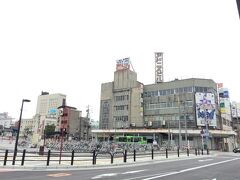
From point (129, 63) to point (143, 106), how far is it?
18.5 m

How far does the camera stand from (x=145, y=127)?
74.0m

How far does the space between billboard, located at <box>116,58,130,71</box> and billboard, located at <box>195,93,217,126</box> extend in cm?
3053

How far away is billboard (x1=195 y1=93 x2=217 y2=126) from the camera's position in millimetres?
62531

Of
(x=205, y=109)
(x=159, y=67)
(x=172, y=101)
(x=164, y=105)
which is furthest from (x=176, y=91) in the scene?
(x=159, y=67)

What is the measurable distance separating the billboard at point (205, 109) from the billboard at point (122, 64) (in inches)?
1202

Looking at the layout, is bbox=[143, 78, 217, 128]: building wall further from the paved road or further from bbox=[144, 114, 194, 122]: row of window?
the paved road

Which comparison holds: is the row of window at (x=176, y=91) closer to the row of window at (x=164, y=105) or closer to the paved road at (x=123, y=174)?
the row of window at (x=164, y=105)

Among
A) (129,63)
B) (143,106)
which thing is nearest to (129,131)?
(143,106)

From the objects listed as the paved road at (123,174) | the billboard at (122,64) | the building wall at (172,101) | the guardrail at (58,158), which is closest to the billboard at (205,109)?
the building wall at (172,101)

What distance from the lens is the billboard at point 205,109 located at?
62.5 metres

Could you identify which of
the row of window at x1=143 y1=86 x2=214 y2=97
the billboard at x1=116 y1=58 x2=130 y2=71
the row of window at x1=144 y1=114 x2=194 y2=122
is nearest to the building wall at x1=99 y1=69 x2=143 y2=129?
the billboard at x1=116 y1=58 x2=130 y2=71

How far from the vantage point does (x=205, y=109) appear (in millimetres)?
63688

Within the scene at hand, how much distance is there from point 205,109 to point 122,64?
36.8 meters

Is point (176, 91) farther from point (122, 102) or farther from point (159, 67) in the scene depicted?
point (122, 102)
